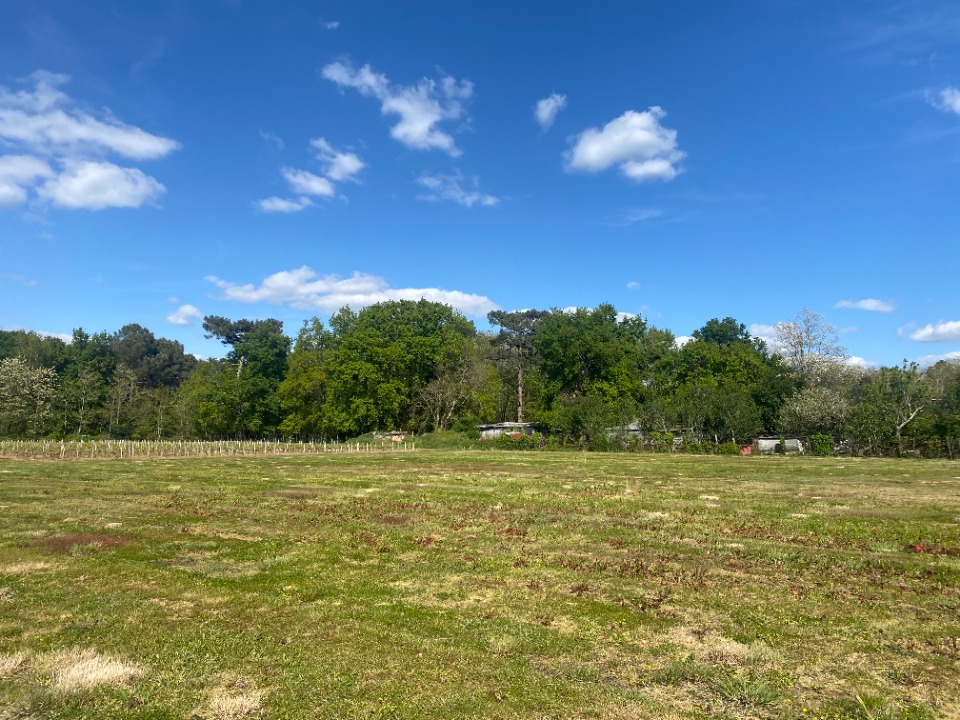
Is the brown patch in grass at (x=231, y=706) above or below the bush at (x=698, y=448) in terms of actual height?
above

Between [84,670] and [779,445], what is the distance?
74.0m

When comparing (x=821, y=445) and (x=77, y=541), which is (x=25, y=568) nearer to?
(x=77, y=541)

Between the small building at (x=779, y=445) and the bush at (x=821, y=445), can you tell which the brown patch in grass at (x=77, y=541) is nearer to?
the bush at (x=821, y=445)

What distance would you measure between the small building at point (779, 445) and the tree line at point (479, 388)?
6.36ft

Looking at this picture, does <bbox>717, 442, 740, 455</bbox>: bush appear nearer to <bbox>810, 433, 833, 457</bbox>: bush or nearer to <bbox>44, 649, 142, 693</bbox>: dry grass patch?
<bbox>810, 433, 833, 457</bbox>: bush

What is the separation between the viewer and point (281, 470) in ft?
118

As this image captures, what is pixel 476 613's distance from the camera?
893cm

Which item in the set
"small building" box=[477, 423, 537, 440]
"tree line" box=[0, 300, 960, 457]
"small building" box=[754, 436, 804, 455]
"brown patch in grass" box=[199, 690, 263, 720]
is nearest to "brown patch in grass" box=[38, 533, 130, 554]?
"brown patch in grass" box=[199, 690, 263, 720]

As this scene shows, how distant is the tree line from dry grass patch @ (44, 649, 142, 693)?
67038 mm

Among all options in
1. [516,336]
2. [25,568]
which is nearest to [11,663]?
[25,568]

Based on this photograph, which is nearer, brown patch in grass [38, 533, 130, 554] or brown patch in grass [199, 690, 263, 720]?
brown patch in grass [199, 690, 263, 720]

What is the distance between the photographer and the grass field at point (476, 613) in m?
6.18

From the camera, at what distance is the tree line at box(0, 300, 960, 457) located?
231 feet

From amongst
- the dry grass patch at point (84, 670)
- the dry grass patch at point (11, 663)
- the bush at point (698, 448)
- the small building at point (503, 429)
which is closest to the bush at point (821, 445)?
the bush at point (698, 448)
